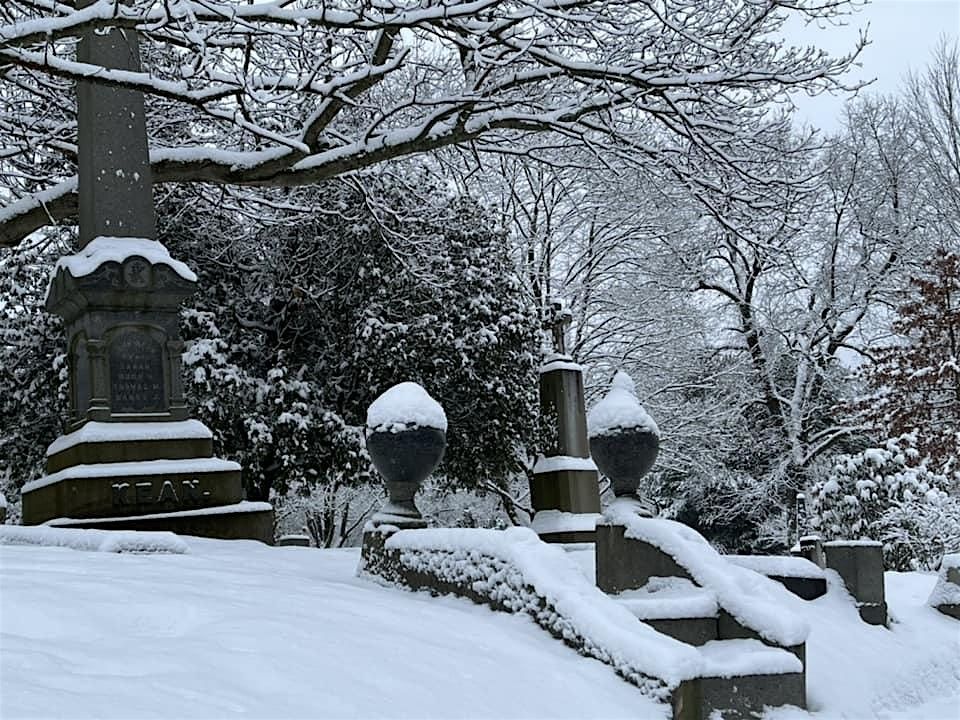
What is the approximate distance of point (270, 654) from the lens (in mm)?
4820

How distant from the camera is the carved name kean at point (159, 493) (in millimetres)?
10508

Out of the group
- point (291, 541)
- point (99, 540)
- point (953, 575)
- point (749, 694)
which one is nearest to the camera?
point (749, 694)

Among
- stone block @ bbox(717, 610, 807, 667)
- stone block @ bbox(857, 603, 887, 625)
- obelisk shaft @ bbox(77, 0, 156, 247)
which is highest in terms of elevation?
obelisk shaft @ bbox(77, 0, 156, 247)

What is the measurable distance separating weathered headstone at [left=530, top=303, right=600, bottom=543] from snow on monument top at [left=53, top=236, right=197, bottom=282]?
729 centimetres

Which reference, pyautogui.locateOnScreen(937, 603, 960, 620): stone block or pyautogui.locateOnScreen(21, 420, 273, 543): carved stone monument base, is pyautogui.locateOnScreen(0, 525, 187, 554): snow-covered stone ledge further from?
pyautogui.locateOnScreen(937, 603, 960, 620): stone block

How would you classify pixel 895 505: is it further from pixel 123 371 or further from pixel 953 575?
pixel 123 371

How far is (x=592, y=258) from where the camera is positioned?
76.8ft

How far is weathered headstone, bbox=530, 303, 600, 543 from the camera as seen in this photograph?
54.1 feet

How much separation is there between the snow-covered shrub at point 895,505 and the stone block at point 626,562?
1032cm

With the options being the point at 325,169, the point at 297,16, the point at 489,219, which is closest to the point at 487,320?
the point at 489,219

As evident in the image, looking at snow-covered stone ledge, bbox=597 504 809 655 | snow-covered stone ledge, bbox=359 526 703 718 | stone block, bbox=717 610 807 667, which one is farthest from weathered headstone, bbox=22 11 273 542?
stone block, bbox=717 610 807 667

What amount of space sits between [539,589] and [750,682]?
142cm

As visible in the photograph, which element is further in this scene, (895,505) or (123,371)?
(895,505)

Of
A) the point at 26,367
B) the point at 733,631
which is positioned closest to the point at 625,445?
the point at 733,631
